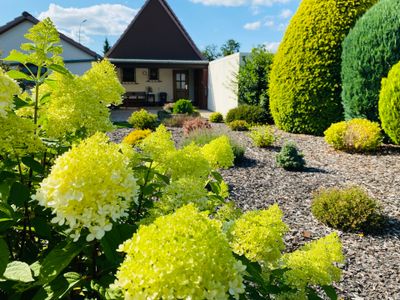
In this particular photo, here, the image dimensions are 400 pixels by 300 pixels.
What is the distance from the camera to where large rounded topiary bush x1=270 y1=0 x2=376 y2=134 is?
10.1 metres

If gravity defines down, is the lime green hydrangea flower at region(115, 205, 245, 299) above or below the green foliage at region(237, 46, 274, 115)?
below

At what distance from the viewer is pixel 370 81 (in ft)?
28.8

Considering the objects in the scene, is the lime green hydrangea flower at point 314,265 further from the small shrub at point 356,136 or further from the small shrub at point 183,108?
the small shrub at point 183,108

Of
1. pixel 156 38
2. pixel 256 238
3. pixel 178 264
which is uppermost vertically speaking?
pixel 156 38

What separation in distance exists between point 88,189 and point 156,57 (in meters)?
23.2

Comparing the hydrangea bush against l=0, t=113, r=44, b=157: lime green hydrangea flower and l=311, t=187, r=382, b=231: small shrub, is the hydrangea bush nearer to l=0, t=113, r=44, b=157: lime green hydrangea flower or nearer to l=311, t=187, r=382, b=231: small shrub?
l=0, t=113, r=44, b=157: lime green hydrangea flower

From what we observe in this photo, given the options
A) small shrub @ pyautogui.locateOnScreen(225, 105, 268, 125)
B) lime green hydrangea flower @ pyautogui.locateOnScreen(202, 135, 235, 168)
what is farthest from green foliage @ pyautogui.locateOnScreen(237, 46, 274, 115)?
lime green hydrangea flower @ pyautogui.locateOnScreen(202, 135, 235, 168)

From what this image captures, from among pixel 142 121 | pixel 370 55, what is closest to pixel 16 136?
pixel 370 55

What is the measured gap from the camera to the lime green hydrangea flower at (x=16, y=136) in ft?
4.62

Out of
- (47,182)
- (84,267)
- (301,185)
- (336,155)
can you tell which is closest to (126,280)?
(47,182)

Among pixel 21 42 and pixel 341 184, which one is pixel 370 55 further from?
pixel 21 42

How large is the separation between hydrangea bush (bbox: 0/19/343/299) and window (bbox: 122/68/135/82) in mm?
22521

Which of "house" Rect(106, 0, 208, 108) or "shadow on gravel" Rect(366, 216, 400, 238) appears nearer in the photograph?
"shadow on gravel" Rect(366, 216, 400, 238)

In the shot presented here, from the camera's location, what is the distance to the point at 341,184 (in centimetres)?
620
